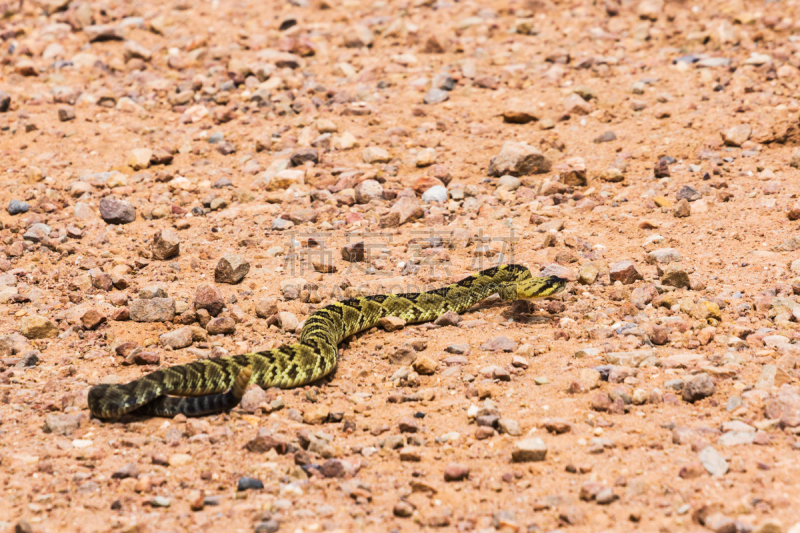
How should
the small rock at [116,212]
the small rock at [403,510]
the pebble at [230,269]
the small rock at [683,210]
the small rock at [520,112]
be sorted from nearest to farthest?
the small rock at [403,510]
the pebble at [230,269]
the small rock at [683,210]
the small rock at [116,212]
the small rock at [520,112]

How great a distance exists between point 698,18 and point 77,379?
1024 cm

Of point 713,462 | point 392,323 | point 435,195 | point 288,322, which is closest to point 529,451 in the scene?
point 713,462

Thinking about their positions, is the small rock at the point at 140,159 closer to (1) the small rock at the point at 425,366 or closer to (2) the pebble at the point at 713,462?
(1) the small rock at the point at 425,366

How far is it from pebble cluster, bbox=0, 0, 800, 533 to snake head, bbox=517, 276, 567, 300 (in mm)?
188

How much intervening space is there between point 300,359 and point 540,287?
Result: 224 cm

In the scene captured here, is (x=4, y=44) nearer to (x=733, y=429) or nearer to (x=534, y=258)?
(x=534, y=258)

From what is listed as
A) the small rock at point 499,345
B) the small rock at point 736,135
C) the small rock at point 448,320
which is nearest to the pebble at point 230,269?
the small rock at point 448,320

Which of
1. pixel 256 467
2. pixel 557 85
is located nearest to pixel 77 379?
pixel 256 467

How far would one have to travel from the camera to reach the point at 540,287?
6512 mm

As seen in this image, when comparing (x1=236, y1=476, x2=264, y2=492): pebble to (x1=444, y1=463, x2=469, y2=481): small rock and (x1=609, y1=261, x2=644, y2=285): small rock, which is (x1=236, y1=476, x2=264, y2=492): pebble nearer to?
(x1=444, y1=463, x2=469, y2=481): small rock

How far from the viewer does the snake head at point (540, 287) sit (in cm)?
650

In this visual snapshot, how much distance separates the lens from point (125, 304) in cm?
656

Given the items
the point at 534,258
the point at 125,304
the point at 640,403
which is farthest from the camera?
the point at 534,258

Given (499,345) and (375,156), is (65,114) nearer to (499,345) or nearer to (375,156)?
(375,156)
